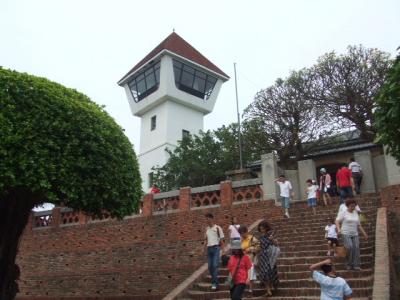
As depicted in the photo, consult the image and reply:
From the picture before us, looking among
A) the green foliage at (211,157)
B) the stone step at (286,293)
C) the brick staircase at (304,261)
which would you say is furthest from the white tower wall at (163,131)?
the stone step at (286,293)

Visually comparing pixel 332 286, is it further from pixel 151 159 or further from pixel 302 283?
pixel 151 159

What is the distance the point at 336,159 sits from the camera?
2361cm

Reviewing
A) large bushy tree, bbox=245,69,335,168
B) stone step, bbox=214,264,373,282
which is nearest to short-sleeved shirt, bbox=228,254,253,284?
stone step, bbox=214,264,373,282

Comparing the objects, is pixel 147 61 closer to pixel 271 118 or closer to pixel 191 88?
pixel 191 88

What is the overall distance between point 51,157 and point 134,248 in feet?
24.9

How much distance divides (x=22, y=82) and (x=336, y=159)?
56.2 feet

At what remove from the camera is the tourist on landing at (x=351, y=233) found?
955 centimetres

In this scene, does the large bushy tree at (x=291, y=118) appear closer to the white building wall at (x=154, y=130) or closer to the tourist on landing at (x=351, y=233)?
the white building wall at (x=154, y=130)

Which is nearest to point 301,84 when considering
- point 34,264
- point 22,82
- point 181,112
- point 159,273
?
point 181,112

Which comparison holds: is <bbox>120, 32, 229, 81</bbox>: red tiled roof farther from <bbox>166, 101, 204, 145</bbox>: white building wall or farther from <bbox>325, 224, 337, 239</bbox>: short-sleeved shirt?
<bbox>325, 224, 337, 239</bbox>: short-sleeved shirt

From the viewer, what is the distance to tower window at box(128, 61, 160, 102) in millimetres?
33588

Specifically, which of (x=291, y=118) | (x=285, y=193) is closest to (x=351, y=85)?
(x=291, y=118)

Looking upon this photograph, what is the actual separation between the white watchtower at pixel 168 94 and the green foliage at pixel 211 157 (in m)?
5.56

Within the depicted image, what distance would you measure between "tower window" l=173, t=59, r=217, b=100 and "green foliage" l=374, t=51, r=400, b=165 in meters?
26.5
